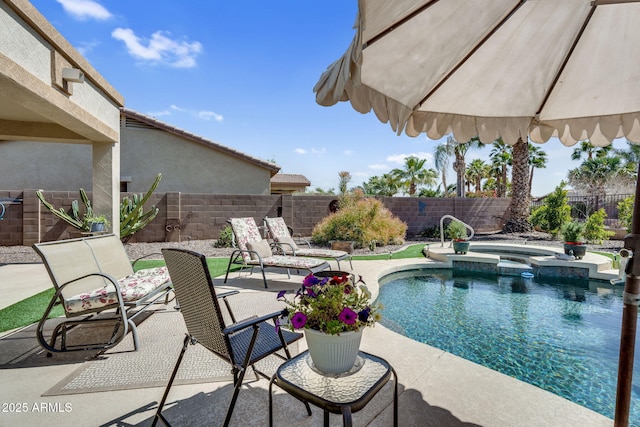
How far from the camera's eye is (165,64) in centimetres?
1306

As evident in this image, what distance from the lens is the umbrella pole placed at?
4.79 feet

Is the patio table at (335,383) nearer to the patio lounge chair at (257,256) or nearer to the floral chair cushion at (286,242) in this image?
the patio lounge chair at (257,256)

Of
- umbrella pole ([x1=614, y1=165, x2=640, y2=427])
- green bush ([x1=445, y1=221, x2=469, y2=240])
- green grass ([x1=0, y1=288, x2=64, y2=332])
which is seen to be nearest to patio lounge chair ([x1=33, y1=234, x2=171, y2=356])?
green grass ([x1=0, y1=288, x2=64, y2=332])

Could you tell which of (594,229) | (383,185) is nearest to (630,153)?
(383,185)

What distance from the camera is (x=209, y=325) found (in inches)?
75.2

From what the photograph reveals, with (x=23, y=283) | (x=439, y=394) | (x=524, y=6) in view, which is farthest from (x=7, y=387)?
(x=524, y=6)

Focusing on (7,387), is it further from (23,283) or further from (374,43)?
(23,283)

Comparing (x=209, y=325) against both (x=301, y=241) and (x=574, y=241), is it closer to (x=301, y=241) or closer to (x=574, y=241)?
(x=301, y=241)

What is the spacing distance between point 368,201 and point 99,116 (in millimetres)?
7949

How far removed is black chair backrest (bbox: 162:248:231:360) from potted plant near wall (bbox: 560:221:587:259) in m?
8.39

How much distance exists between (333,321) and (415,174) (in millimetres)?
29685

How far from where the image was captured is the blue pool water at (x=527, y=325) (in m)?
2.94

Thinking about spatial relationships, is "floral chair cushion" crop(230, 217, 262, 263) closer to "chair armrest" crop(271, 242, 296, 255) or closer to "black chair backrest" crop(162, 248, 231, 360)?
"chair armrest" crop(271, 242, 296, 255)

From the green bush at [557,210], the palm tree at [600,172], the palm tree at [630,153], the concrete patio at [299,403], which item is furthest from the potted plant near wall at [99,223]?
the palm tree at [630,153]
